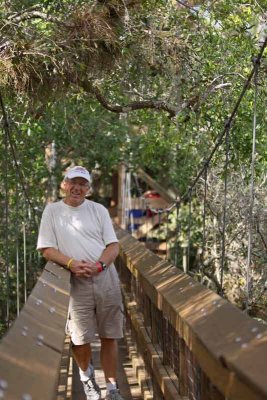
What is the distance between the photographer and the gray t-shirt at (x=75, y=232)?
10.8 feet

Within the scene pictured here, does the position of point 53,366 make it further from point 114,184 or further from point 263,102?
point 114,184

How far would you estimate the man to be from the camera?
3289 mm

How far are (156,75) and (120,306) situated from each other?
6.69 feet

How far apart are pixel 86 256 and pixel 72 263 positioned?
102 millimetres

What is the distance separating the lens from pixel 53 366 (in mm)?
1531

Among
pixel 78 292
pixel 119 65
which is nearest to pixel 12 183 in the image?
pixel 119 65

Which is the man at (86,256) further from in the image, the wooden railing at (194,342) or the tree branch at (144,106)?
the tree branch at (144,106)

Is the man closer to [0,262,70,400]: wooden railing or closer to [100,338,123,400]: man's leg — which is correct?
[100,338,123,400]: man's leg

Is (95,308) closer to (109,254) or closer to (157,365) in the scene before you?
(109,254)

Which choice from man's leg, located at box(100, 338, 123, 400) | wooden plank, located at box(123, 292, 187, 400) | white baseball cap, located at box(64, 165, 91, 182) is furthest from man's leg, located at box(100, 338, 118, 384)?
white baseball cap, located at box(64, 165, 91, 182)

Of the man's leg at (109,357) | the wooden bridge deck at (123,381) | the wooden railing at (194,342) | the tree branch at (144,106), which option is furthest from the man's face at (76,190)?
the tree branch at (144,106)

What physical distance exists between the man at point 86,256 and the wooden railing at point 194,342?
0.18 metres

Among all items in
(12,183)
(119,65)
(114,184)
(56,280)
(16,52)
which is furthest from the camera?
(114,184)

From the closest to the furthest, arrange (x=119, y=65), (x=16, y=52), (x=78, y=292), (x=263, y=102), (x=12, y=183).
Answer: (x=78, y=292) < (x=16, y=52) < (x=119, y=65) < (x=263, y=102) < (x=12, y=183)
